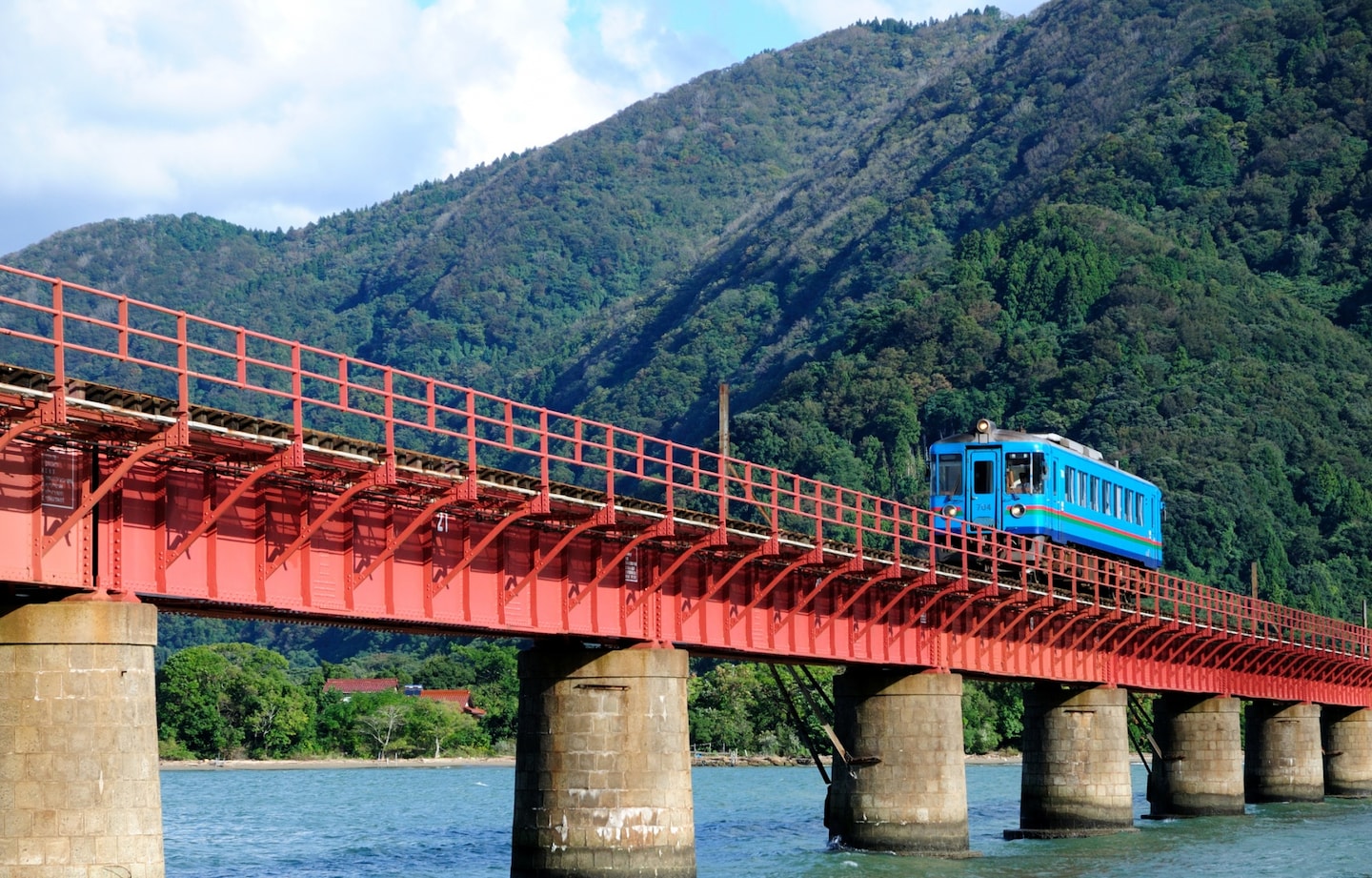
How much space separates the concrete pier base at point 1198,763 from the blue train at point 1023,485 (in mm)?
7887

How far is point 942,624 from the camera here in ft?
Answer: 164

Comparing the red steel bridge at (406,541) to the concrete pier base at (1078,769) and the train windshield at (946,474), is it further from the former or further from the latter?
the train windshield at (946,474)

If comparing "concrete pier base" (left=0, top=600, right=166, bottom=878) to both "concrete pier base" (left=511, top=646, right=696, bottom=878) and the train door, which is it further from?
the train door

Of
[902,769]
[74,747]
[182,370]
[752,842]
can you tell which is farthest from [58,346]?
[752,842]

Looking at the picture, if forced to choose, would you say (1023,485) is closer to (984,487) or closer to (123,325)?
(984,487)

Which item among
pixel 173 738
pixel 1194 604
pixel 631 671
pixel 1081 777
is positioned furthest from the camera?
pixel 173 738

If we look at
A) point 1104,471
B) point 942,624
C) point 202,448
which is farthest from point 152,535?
point 1104,471

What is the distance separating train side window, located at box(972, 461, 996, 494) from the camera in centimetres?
6125

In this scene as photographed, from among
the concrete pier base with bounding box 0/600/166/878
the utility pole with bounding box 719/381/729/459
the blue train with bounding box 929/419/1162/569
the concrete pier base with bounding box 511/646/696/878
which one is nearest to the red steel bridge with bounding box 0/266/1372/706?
the concrete pier base with bounding box 0/600/166/878

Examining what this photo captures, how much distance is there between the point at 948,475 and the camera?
62719 millimetres

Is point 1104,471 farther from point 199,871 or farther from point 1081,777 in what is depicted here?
point 199,871

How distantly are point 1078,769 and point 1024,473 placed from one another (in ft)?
29.2

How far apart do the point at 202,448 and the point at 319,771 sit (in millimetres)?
122805

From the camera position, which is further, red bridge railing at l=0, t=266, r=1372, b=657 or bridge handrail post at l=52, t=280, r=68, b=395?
red bridge railing at l=0, t=266, r=1372, b=657
